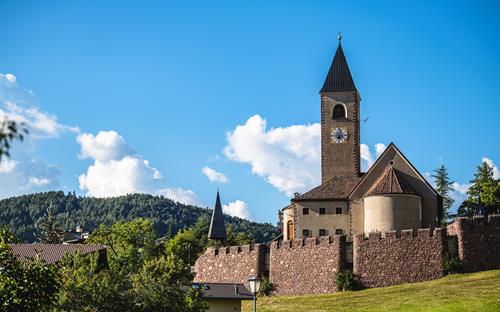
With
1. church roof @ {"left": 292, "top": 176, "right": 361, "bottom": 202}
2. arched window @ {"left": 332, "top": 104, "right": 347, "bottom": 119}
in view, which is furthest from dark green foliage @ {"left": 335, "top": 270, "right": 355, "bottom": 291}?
arched window @ {"left": 332, "top": 104, "right": 347, "bottom": 119}

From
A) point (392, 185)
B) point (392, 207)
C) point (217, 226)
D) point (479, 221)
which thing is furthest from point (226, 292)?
point (217, 226)

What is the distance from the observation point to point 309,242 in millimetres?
60031

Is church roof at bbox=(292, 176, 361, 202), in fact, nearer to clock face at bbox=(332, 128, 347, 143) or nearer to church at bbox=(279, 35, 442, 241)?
church at bbox=(279, 35, 442, 241)

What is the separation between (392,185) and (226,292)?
17.8m

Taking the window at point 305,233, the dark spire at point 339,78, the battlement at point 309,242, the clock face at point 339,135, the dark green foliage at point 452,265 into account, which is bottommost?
the dark green foliage at point 452,265

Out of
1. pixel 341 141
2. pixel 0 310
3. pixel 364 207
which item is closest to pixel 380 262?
pixel 364 207

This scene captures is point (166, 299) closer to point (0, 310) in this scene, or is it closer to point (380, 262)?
point (0, 310)

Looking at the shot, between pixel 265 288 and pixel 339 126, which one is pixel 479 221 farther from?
pixel 339 126

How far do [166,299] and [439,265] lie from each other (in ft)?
76.6

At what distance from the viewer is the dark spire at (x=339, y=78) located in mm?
73312

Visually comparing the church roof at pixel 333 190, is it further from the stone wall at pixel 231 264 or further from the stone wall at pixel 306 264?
the stone wall at pixel 306 264

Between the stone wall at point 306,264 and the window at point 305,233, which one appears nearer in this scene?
the stone wall at point 306,264

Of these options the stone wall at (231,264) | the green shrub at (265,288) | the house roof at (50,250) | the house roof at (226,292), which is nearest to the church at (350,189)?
the stone wall at (231,264)

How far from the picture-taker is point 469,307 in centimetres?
4544
